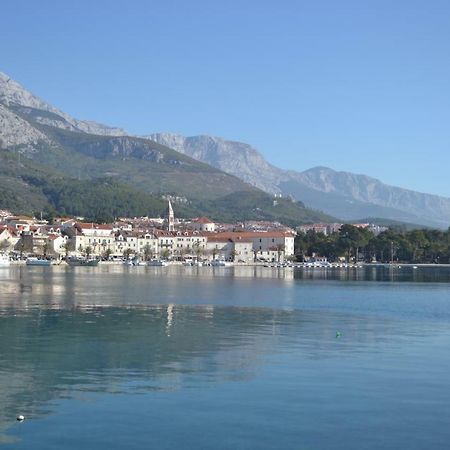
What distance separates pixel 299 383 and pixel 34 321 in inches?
668

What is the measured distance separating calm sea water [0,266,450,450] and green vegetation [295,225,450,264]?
134 metres

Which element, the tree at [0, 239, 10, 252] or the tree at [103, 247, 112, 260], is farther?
the tree at [103, 247, 112, 260]

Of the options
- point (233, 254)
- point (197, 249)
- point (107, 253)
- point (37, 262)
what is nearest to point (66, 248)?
point (107, 253)

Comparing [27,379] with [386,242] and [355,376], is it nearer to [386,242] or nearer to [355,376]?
[355,376]

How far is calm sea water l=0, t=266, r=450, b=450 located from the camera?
663 inches

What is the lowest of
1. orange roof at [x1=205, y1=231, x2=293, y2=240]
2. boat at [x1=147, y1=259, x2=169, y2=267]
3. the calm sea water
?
the calm sea water

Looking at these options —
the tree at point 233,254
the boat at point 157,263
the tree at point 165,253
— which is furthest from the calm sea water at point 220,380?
the tree at point 233,254

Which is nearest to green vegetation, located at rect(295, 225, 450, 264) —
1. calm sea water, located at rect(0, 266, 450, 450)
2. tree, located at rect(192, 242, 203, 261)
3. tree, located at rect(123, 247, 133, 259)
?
tree, located at rect(192, 242, 203, 261)

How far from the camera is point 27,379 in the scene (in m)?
21.9

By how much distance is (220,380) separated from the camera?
875 inches

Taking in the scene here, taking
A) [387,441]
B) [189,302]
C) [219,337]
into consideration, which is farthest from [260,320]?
[387,441]

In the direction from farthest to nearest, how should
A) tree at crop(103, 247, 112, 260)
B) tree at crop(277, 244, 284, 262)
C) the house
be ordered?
tree at crop(277, 244, 284, 262) → tree at crop(103, 247, 112, 260) → the house

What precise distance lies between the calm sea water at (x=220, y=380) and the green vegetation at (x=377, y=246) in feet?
438

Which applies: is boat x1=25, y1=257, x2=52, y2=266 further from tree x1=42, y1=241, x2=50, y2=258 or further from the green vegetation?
the green vegetation
